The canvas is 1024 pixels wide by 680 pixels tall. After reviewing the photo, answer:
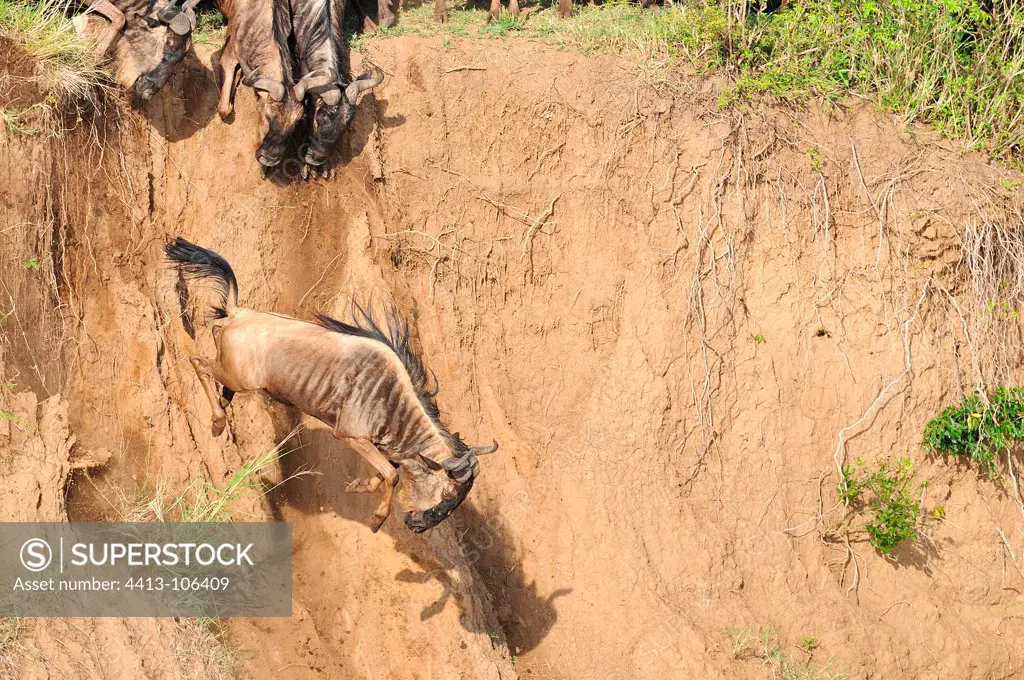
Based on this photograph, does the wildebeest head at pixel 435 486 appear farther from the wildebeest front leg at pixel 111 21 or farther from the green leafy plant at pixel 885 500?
the wildebeest front leg at pixel 111 21

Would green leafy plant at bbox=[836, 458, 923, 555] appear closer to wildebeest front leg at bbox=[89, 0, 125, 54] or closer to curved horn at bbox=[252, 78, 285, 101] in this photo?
curved horn at bbox=[252, 78, 285, 101]

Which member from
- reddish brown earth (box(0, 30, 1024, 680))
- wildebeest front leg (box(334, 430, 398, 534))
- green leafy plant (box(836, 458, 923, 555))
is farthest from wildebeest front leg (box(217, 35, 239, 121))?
green leafy plant (box(836, 458, 923, 555))

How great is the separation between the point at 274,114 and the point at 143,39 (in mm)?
1236

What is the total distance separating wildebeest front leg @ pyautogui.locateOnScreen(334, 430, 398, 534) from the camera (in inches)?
281

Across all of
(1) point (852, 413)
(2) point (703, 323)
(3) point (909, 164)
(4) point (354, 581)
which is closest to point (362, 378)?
(4) point (354, 581)

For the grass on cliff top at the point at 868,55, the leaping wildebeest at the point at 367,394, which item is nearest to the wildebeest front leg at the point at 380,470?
the leaping wildebeest at the point at 367,394

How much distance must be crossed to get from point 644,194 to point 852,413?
2.73m

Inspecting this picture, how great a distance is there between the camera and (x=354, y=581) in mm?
8156

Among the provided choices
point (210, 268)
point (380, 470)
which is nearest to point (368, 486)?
point (380, 470)

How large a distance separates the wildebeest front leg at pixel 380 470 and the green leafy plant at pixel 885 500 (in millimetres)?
4196

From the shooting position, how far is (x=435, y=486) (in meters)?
7.31

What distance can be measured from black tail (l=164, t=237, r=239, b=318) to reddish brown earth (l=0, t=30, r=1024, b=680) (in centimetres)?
72

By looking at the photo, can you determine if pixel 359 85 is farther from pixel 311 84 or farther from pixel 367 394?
pixel 367 394

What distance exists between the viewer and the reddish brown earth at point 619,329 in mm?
8406
